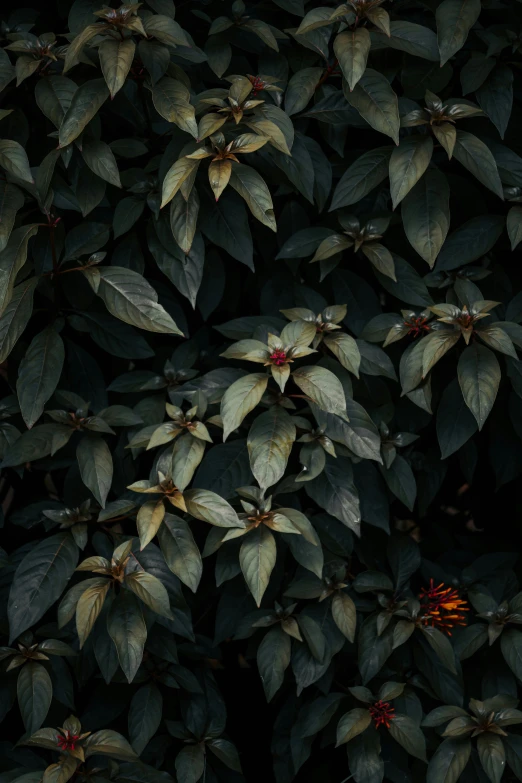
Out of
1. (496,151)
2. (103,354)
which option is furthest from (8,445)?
(496,151)

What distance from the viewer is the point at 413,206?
2275mm

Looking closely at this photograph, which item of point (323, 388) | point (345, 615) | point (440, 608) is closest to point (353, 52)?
point (323, 388)

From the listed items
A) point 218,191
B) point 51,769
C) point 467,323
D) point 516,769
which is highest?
point 218,191

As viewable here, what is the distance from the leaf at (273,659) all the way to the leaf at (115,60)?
1.36 metres

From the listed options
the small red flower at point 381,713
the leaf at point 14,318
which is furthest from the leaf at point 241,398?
the small red flower at point 381,713

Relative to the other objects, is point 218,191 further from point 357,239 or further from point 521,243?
point 521,243

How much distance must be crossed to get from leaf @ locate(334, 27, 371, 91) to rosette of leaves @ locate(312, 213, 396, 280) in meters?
0.37

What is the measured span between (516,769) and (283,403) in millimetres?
1127

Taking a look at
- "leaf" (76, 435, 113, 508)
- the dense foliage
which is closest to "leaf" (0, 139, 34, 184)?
the dense foliage

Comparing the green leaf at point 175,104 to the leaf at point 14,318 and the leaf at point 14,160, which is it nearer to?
the leaf at point 14,160

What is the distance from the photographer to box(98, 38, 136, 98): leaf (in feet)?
6.41

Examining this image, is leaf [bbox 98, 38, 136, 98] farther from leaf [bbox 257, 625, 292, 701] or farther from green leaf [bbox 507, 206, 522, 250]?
leaf [bbox 257, 625, 292, 701]

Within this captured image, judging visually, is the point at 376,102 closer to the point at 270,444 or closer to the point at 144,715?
the point at 270,444

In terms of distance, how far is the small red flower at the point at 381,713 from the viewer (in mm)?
2369
